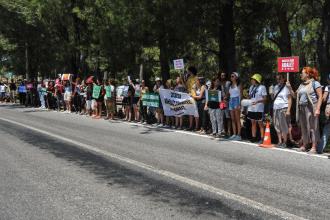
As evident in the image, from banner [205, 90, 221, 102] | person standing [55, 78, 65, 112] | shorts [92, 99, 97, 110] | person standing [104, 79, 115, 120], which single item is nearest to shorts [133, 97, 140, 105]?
person standing [104, 79, 115, 120]

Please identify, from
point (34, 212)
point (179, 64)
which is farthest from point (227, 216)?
point (179, 64)

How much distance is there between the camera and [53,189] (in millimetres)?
7445

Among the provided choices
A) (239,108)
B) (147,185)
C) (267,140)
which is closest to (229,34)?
(239,108)

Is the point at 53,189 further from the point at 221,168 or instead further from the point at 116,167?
the point at 221,168

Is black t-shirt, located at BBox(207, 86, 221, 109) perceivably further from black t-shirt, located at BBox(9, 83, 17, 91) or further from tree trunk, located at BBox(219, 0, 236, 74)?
black t-shirt, located at BBox(9, 83, 17, 91)

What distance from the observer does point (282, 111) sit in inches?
476

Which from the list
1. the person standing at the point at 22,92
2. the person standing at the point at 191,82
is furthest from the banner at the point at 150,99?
the person standing at the point at 22,92

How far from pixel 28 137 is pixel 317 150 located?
8.13m

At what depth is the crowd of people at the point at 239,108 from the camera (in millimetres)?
11086

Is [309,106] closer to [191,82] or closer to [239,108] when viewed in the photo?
[239,108]

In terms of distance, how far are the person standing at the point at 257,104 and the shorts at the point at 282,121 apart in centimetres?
67

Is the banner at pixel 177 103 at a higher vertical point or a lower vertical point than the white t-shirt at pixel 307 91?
lower

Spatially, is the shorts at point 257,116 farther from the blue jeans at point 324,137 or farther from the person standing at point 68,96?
the person standing at point 68,96

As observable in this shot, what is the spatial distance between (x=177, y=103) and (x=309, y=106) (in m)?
6.38
